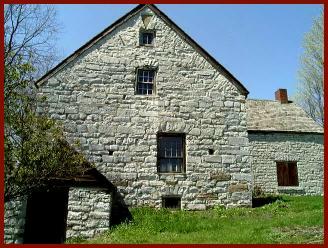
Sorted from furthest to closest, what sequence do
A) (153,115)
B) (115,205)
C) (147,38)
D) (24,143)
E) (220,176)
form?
(147,38)
(153,115)
(220,176)
(115,205)
(24,143)

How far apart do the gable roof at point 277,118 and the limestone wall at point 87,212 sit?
10.5 m

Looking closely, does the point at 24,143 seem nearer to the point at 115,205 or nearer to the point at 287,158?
the point at 115,205

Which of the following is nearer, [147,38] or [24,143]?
[24,143]

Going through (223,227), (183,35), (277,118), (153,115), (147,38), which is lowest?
(223,227)

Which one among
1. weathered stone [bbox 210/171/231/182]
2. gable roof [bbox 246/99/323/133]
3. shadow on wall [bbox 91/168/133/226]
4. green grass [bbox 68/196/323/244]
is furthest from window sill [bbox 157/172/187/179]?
gable roof [bbox 246/99/323/133]

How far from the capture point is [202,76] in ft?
47.5

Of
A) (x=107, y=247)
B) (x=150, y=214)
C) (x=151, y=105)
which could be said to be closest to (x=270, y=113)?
(x=151, y=105)

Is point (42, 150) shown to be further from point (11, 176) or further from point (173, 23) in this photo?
point (173, 23)

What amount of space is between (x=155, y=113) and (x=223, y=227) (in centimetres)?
519

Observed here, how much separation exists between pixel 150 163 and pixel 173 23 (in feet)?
19.1

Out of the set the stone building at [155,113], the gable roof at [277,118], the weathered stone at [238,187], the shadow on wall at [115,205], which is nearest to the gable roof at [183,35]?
the stone building at [155,113]

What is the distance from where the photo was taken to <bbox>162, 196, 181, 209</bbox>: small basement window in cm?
1319

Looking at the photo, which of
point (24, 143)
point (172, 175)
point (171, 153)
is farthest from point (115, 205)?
point (24, 143)

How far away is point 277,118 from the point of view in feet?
68.0
